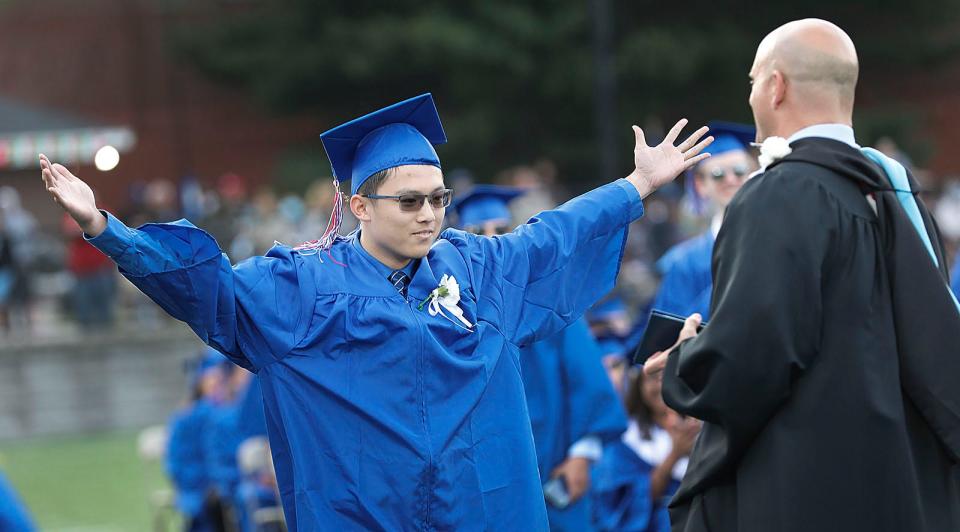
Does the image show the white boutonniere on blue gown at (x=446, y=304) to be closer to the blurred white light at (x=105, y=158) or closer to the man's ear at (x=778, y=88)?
the blurred white light at (x=105, y=158)

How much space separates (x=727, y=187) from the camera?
20.9ft

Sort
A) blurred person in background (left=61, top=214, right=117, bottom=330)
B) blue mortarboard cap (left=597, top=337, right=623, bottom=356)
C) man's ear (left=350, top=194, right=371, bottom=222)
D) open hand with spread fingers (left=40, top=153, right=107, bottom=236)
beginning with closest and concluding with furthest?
1. open hand with spread fingers (left=40, top=153, right=107, bottom=236)
2. man's ear (left=350, top=194, right=371, bottom=222)
3. blue mortarboard cap (left=597, top=337, right=623, bottom=356)
4. blurred person in background (left=61, top=214, right=117, bottom=330)

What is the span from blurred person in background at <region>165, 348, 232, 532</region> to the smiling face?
5828 millimetres

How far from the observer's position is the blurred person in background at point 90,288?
824 inches

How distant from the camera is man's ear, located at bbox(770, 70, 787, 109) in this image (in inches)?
153

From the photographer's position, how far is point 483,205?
6691 millimetres

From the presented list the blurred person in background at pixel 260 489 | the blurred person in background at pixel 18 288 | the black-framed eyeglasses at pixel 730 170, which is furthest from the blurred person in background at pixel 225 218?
the black-framed eyeglasses at pixel 730 170

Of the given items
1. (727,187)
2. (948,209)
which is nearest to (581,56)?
(948,209)

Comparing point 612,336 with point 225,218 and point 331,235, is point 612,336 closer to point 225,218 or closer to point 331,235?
point 331,235

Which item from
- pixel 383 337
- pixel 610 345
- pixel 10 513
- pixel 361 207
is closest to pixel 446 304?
pixel 383 337

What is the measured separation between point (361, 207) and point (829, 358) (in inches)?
59.9

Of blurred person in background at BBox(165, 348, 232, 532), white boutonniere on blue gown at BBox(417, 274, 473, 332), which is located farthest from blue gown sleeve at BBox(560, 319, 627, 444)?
blurred person in background at BBox(165, 348, 232, 532)

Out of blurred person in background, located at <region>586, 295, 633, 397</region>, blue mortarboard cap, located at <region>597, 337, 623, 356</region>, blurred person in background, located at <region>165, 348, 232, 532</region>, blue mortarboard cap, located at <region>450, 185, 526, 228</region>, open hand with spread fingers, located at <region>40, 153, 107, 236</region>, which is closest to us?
open hand with spread fingers, located at <region>40, 153, 107, 236</region>

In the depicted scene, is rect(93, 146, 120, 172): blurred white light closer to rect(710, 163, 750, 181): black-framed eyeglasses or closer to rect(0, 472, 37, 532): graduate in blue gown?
rect(0, 472, 37, 532): graduate in blue gown
